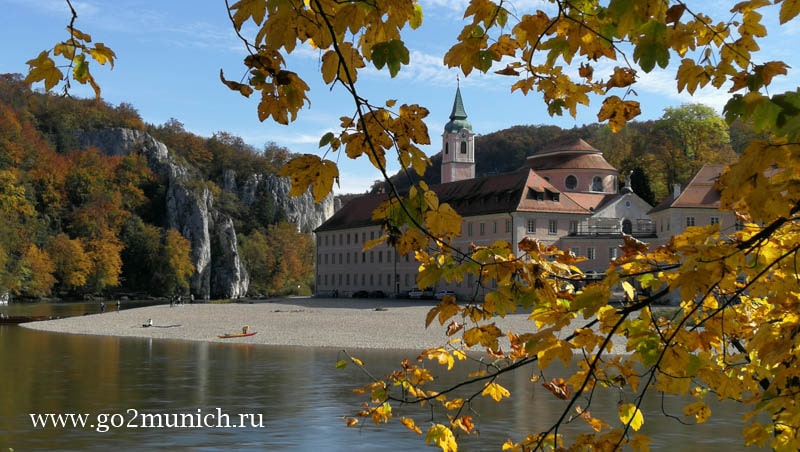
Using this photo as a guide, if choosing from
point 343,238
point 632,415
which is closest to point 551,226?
point 343,238

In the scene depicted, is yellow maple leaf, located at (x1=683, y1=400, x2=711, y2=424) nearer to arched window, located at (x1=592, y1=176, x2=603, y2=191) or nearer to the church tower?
arched window, located at (x1=592, y1=176, x2=603, y2=191)

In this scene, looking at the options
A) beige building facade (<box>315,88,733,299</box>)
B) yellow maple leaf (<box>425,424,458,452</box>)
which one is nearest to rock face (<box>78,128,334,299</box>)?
beige building facade (<box>315,88,733,299</box>)

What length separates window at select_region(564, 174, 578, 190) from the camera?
254ft

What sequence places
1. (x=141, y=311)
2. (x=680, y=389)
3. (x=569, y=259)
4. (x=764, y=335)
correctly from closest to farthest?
(x=764, y=335) → (x=680, y=389) → (x=569, y=259) → (x=141, y=311)

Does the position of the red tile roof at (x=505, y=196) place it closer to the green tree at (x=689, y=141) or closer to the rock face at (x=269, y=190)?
the green tree at (x=689, y=141)

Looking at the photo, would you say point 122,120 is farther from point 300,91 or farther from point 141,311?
→ point 300,91

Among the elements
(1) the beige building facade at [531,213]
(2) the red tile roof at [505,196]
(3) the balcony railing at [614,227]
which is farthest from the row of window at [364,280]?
(3) the balcony railing at [614,227]

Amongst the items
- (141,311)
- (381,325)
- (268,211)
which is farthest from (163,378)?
(268,211)

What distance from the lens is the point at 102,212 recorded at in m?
106

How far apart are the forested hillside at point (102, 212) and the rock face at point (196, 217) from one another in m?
1.65

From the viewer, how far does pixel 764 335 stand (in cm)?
333

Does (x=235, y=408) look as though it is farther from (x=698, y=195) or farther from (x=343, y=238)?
(x=343, y=238)

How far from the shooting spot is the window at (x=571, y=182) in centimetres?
7756

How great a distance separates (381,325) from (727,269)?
43.4 m
